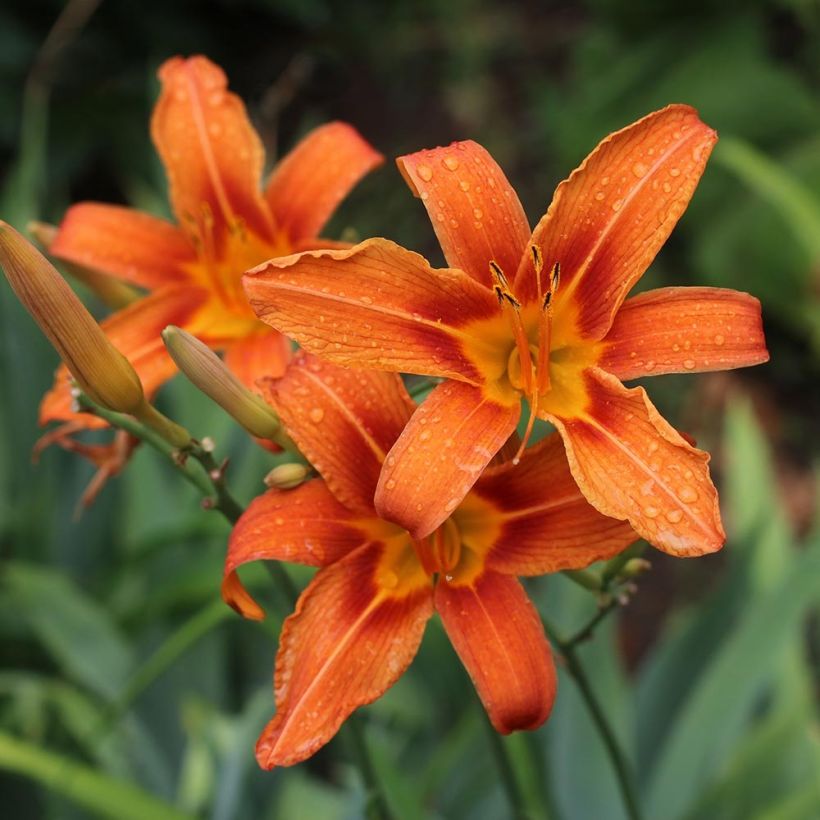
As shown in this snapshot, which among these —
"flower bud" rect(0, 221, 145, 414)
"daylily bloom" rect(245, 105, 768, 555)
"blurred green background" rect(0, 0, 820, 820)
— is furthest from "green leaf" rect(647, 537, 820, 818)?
"flower bud" rect(0, 221, 145, 414)

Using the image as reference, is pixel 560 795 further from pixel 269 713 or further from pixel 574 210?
pixel 574 210

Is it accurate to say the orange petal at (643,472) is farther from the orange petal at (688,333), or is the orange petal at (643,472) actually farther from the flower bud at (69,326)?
the flower bud at (69,326)

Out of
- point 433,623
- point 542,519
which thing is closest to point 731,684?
point 433,623

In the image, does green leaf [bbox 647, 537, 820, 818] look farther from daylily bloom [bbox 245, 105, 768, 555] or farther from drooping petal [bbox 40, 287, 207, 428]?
drooping petal [bbox 40, 287, 207, 428]

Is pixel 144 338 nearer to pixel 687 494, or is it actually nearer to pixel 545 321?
pixel 545 321

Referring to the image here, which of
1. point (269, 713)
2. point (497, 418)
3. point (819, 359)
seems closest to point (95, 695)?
point (269, 713)

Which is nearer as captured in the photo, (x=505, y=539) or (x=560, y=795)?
(x=505, y=539)

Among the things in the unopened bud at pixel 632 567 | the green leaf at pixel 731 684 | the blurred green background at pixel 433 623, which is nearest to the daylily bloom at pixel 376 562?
the unopened bud at pixel 632 567
